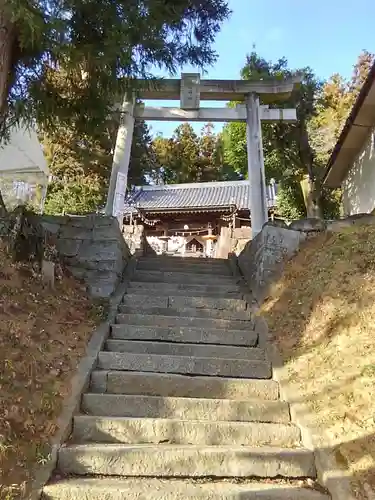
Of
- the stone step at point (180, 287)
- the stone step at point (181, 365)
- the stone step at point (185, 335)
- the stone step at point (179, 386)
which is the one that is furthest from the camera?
the stone step at point (180, 287)

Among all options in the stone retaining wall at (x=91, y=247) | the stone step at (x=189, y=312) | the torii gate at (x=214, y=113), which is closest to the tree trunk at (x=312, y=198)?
the torii gate at (x=214, y=113)

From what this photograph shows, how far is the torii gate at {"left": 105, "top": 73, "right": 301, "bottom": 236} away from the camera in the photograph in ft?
28.3

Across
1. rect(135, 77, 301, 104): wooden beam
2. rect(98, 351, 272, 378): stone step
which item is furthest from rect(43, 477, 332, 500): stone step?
rect(135, 77, 301, 104): wooden beam

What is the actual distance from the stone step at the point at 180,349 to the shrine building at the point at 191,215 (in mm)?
13001

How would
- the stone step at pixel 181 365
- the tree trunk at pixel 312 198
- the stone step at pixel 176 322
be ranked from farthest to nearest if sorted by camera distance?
the tree trunk at pixel 312 198, the stone step at pixel 176 322, the stone step at pixel 181 365

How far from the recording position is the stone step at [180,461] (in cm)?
297

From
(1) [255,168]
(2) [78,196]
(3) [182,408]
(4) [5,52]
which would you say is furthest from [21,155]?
(3) [182,408]

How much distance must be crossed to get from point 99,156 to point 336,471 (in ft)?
50.0

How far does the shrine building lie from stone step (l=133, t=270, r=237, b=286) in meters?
10.7

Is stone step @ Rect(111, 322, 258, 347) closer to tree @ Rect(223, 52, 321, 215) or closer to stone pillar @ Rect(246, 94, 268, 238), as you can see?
stone pillar @ Rect(246, 94, 268, 238)

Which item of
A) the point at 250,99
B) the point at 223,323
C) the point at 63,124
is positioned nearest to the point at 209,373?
the point at 223,323

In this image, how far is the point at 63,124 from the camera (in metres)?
6.09

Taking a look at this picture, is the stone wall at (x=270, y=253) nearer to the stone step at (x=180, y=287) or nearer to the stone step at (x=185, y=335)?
the stone step at (x=180, y=287)

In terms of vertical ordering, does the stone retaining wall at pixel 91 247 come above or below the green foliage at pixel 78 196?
below
